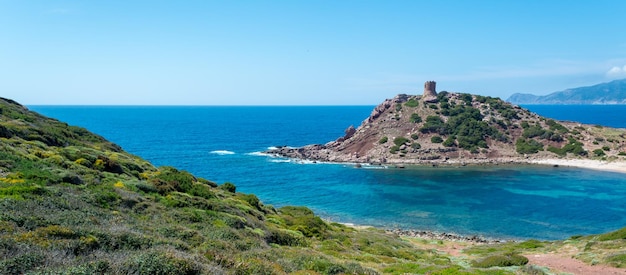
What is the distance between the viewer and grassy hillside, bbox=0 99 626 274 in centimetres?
1017

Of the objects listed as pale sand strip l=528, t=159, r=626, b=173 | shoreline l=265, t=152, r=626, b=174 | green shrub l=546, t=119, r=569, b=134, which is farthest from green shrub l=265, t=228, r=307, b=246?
green shrub l=546, t=119, r=569, b=134

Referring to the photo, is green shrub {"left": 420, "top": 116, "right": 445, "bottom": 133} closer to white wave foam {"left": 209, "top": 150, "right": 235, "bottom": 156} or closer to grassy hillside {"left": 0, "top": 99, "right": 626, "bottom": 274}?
white wave foam {"left": 209, "top": 150, "right": 235, "bottom": 156}

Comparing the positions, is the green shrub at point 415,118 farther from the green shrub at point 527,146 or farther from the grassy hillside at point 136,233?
the grassy hillside at point 136,233

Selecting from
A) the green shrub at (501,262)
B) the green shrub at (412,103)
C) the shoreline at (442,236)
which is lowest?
the shoreline at (442,236)

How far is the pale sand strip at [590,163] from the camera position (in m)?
90.1

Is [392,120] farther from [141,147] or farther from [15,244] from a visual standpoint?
[15,244]

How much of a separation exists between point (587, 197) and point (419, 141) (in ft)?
169

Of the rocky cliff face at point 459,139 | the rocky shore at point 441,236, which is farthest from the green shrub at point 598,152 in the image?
the rocky shore at point 441,236

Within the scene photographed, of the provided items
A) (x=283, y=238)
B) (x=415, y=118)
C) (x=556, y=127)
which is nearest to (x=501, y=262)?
(x=283, y=238)

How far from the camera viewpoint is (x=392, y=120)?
418 feet

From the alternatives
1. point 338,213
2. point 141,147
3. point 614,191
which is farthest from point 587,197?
point 141,147

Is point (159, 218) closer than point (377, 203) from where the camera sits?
Yes

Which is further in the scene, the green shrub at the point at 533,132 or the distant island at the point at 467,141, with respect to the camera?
the green shrub at the point at 533,132

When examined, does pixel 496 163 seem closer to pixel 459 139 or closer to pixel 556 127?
pixel 459 139
